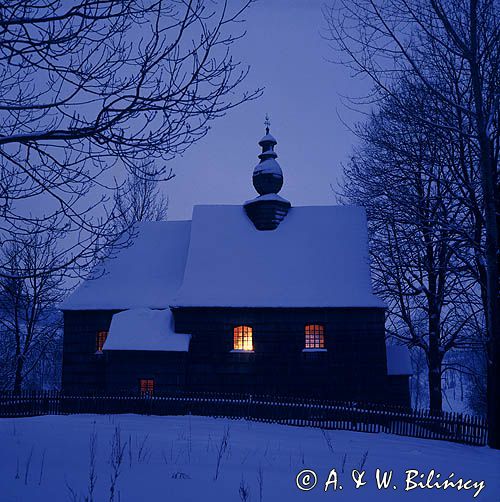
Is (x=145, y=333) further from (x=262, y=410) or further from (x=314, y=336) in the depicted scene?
(x=314, y=336)

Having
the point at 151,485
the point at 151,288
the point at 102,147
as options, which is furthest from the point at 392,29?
the point at 151,288

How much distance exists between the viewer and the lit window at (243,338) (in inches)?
742

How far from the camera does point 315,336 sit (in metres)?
18.9

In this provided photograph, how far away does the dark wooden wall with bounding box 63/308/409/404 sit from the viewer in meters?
18.0

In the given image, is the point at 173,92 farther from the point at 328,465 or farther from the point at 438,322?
the point at 438,322

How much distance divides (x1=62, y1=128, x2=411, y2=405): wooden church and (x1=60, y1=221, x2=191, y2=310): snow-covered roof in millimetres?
70

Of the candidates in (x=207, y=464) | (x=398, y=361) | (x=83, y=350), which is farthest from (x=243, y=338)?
(x=207, y=464)

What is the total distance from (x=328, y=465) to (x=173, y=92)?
6837 millimetres

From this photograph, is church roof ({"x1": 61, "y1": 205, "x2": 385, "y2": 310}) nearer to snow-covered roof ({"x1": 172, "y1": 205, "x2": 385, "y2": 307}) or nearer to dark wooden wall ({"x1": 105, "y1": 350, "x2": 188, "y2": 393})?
snow-covered roof ({"x1": 172, "y1": 205, "x2": 385, "y2": 307})

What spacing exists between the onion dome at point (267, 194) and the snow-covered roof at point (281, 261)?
0.44 m

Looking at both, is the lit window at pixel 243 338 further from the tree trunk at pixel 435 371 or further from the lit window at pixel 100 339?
the tree trunk at pixel 435 371

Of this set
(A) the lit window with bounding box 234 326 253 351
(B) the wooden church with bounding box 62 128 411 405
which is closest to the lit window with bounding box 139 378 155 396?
(B) the wooden church with bounding box 62 128 411 405

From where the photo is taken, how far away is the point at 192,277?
19.9 metres

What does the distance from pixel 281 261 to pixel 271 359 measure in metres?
4.86
